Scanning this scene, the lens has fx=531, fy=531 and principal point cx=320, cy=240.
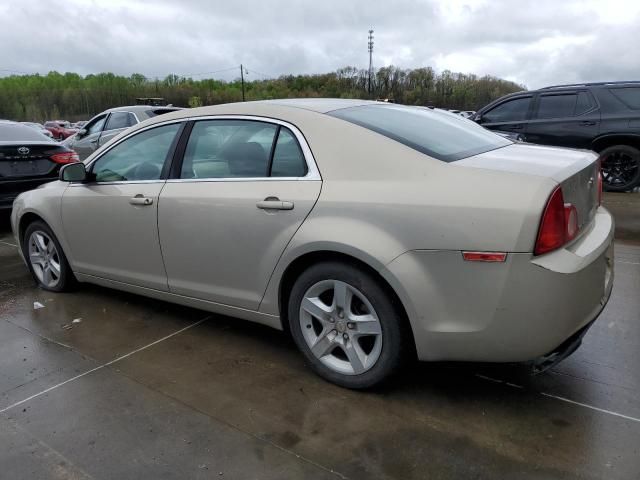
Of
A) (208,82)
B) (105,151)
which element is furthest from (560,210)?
(208,82)

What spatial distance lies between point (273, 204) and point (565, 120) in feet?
24.5

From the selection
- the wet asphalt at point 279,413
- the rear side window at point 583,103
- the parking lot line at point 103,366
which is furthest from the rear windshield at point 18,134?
the rear side window at point 583,103

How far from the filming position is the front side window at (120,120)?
34.0ft

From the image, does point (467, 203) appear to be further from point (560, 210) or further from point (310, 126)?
point (310, 126)

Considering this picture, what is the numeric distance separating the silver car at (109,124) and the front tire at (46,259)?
565 centimetres

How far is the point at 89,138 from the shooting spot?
36.9 ft

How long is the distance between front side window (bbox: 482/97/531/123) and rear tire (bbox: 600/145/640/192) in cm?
148

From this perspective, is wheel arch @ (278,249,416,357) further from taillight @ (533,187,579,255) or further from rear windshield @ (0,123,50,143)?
rear windshield @ (0,123,50,143)

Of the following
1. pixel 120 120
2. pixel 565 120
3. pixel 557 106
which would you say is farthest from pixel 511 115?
pixel 120 120

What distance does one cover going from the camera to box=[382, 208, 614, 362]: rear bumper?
2268 mm

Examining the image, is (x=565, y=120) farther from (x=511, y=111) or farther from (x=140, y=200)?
(x=140, y=200)

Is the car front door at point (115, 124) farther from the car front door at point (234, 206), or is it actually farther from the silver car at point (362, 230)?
the car front door at point (234, 206)

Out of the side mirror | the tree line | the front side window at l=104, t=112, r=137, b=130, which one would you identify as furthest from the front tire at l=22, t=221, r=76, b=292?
the tree line

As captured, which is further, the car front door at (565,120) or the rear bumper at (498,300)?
the car front door at (565,120)
